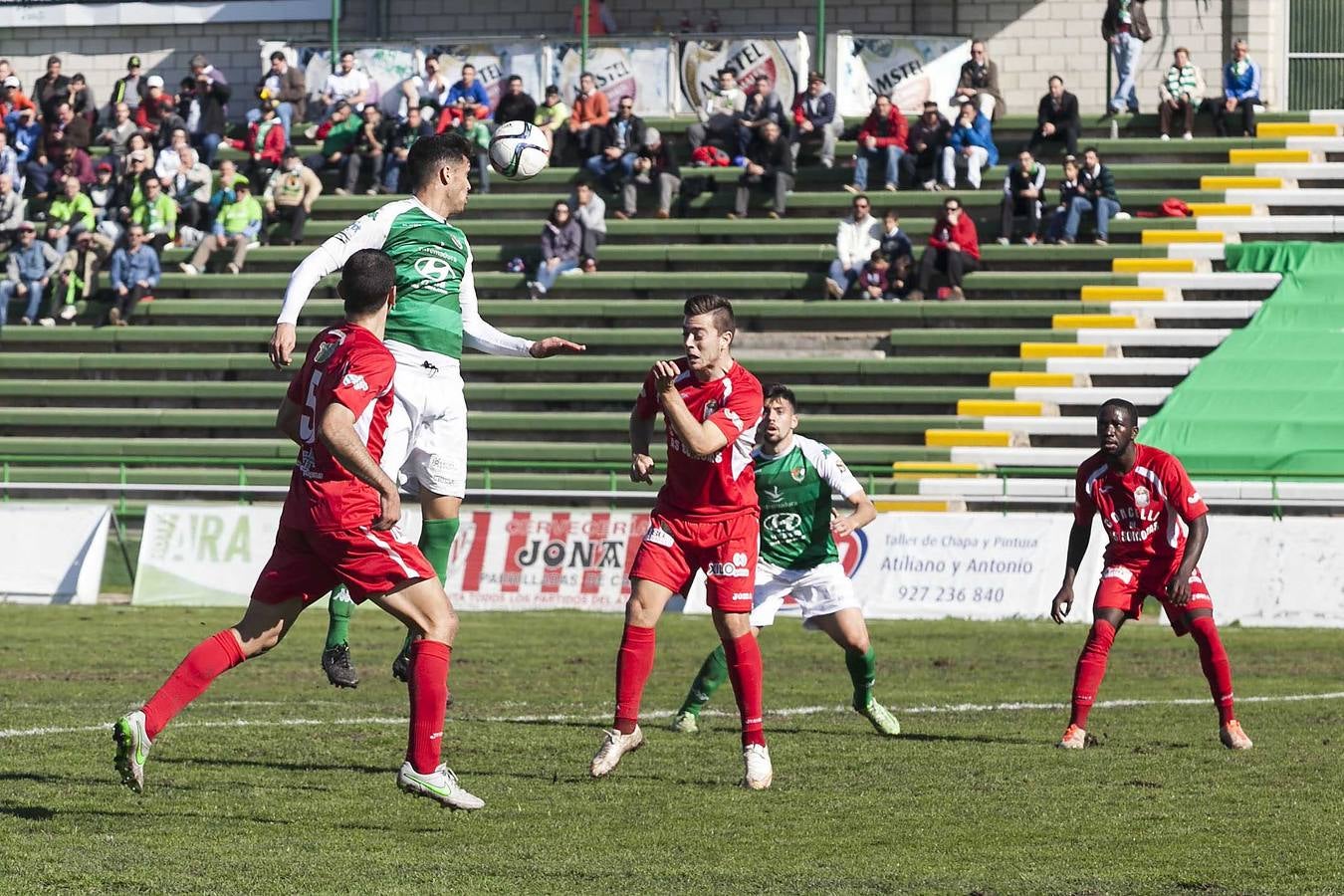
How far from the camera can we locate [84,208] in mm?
29828

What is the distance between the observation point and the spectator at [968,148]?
1100 inches

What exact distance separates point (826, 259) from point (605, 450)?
4.60 metres

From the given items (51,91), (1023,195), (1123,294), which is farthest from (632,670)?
(51,91)

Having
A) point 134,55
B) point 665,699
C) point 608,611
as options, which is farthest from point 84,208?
point 665,699

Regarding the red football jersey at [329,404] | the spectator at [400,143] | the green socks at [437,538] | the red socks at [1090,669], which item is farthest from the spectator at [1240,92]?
the red football jersey at [329,404]

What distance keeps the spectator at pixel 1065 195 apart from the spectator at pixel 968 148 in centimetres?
126

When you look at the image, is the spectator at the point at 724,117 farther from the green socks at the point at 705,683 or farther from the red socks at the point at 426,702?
the red socks at the point at 426,702

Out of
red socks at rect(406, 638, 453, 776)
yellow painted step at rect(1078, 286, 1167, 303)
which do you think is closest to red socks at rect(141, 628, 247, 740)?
red socks at rect(406, 638, 453, 776)

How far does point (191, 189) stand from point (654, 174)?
6.80 m

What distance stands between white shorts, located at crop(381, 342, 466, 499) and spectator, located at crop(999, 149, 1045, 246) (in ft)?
58.1

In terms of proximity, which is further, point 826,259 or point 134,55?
point 134,55

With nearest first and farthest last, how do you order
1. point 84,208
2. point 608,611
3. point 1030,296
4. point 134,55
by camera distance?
point 608,611 → point 1030,296 → point 84,208 → point 134,55

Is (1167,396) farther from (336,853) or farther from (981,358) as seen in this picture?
(336,853)

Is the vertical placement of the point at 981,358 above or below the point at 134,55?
below
